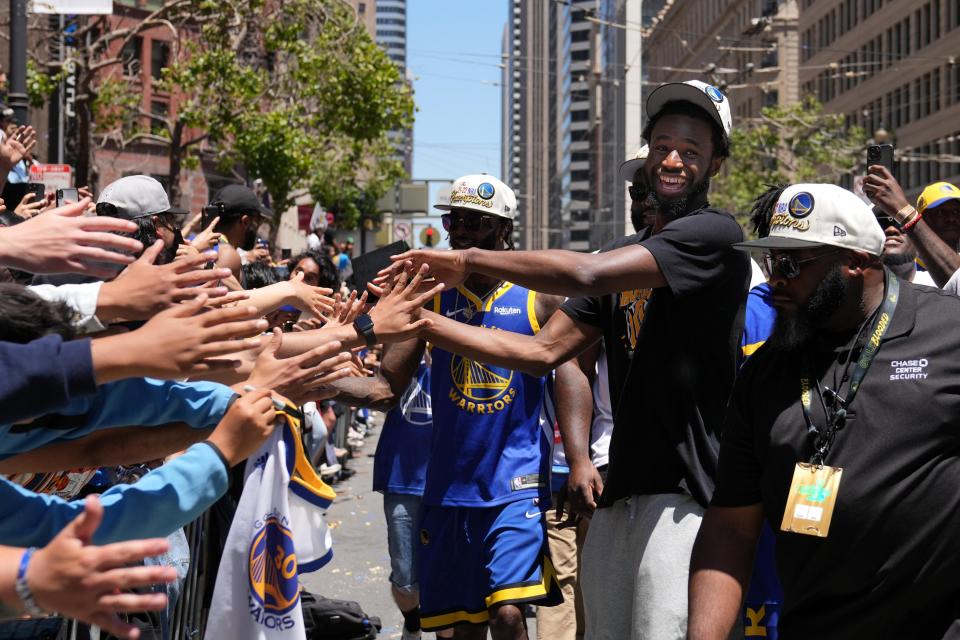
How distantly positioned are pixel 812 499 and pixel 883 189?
3.11m

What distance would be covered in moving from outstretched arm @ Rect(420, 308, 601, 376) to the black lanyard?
1494 mm

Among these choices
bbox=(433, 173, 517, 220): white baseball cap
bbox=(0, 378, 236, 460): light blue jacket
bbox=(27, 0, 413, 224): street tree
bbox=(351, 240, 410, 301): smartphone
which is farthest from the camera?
bbox=(27, 0, 413, 224): street tree

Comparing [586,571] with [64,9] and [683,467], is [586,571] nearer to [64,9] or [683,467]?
[683,467]

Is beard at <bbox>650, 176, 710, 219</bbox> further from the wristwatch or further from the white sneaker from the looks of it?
the white sneaker

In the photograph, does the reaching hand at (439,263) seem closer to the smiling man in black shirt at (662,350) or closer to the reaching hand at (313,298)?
the smiling man in black shirt at (662,350)

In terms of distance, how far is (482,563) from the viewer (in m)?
6.20

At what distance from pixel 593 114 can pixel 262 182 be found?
519 feet

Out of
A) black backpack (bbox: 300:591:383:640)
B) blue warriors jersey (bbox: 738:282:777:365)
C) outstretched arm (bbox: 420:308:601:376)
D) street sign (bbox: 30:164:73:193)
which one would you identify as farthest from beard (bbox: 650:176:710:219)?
street sign (bbox: 30:164:73:193)

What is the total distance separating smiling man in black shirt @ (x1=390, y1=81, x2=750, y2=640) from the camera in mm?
4559

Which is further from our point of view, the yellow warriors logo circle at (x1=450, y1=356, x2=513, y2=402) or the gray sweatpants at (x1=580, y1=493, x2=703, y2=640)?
the yellow warriors logo circle at (x1=450, y1=356, x2=513, y2=402)

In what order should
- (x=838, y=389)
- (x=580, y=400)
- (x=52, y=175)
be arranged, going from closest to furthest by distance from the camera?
(x=838, y=389) → (x=580, y=400) → (x=52, y=175)

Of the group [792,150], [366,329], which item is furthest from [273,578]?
[792,150]

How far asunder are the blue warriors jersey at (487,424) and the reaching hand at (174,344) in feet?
9.90

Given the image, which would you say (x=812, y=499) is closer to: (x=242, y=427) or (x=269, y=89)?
(x=242, y=427)
